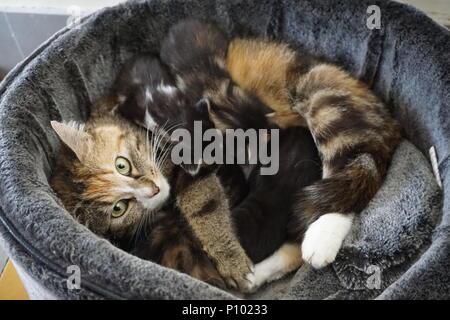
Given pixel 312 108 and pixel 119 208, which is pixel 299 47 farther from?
pixel 119 208

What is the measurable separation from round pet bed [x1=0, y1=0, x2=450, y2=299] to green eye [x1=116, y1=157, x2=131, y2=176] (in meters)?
0.18

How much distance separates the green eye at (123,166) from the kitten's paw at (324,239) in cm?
49

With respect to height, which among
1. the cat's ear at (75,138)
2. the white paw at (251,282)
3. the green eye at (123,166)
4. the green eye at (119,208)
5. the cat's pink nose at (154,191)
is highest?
the cat's ear at (75,138)

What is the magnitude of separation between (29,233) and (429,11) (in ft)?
5.03

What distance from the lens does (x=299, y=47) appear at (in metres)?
1.56

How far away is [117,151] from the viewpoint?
1.26m

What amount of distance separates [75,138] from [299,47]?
0.78 m

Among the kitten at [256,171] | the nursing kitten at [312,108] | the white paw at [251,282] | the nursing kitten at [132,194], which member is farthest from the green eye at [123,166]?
the white paw at [251,282]

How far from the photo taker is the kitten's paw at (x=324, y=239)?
43.0 inches

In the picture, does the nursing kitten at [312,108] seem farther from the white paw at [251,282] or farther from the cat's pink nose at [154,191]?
the cat's pink nose at [154,191]

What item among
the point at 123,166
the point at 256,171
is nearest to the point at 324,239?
the point at 256,171

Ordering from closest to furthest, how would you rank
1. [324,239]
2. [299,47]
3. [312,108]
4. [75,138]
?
1. [324,239]
2. [75,138]
3. [312,108]
4. [299,47]

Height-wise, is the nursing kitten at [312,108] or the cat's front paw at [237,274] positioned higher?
the nursing kitten at [312,108]
